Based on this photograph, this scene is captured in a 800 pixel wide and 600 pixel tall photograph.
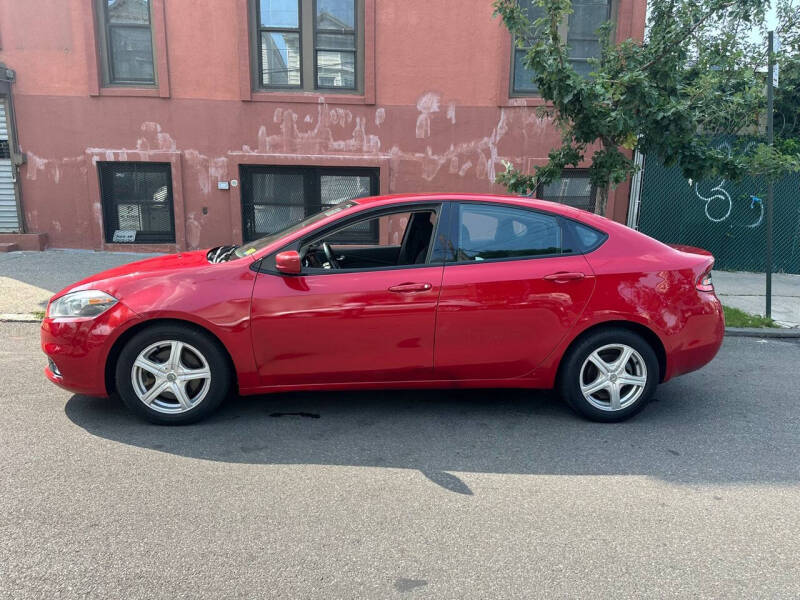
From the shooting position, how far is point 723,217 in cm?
1066

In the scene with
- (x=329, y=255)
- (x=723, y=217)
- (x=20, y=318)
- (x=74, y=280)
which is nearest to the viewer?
(x=329, y=255)

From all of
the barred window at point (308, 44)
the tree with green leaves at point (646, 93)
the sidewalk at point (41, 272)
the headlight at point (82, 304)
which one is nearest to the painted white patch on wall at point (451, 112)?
the barred window at point (308, 44)

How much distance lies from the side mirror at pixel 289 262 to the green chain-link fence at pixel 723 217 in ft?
28.3

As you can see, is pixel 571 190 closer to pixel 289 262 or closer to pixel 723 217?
pixel 723 217

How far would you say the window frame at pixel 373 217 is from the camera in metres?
4.05

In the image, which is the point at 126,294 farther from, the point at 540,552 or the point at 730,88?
the point at 730,88

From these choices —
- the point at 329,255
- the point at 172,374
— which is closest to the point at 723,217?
the point at 329,255

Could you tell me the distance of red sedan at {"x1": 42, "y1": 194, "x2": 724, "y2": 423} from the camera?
3.94 m

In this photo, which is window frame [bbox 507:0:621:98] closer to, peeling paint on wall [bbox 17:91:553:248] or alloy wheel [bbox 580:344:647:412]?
peeling paint on wall [bbox 17:91:553:248]

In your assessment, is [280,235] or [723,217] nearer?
[280,235]

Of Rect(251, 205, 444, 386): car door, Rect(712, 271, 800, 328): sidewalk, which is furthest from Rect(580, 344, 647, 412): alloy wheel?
Rect(712, 271, 800, 328): sidewalk

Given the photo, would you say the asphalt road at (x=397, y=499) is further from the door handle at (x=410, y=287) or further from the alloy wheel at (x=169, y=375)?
the door handle at (x=410, y=287)

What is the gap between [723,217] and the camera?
35.0ft

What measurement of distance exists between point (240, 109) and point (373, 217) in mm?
7525
